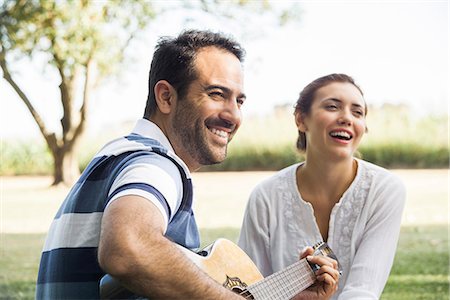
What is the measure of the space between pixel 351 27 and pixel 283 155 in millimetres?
2042

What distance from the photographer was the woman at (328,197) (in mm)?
2416

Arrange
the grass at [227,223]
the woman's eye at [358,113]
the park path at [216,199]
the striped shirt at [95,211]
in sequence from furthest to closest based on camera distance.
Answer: the park path at [216,199], the grass at [227,223], the woman's eye at [358,113], the striped shirt at [95,211]

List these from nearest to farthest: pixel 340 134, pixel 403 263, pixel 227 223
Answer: pixel 340 134, pixel 403 263, pixel 227 223

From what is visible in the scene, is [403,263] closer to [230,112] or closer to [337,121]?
[337,121]

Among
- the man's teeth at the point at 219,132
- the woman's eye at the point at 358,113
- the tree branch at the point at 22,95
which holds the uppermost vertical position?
the man's teeth at the point at 219,132

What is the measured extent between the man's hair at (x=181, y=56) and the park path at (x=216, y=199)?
642 cm

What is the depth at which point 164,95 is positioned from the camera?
1729mm

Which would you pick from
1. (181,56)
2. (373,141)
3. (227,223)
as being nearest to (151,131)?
(181,56)

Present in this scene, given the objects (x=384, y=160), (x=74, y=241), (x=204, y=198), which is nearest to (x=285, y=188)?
(x=74, y=241)

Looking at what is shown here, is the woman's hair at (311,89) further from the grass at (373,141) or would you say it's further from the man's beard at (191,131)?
the grass at (373,141)

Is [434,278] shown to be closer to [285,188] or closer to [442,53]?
[285,188]

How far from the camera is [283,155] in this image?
36.3 feet

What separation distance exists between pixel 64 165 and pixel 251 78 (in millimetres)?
2997

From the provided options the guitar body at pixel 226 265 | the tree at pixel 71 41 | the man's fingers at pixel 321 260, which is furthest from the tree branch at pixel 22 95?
Result: the guitar body at pixel 226 265
